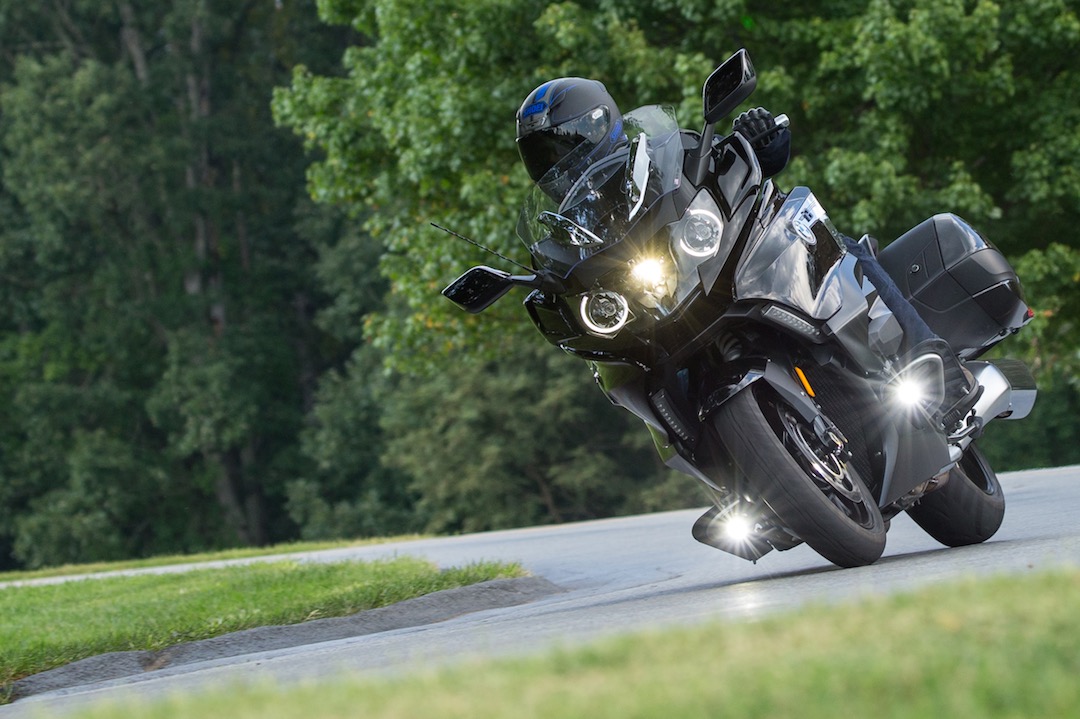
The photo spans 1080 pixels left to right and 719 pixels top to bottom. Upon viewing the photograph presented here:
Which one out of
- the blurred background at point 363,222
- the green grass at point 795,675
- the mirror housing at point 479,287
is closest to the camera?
the green grass at point 795,675

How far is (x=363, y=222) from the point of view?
39.4 meters

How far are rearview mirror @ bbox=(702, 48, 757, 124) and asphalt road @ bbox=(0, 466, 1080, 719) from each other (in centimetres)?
183

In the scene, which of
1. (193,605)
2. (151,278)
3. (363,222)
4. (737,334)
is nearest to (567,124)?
(737,334)

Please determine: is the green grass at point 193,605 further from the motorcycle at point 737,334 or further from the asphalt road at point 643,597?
the motorcycle at point 737,334

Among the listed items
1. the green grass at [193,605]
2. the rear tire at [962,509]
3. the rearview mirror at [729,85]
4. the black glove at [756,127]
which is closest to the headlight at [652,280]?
the rearview mirror at [729,85]

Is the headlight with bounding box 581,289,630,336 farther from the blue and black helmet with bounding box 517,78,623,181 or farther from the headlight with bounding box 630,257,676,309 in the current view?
the blue and black helmet with bounding box 517,78,623,181

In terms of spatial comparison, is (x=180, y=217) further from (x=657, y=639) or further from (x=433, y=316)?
(x=657, y=639)

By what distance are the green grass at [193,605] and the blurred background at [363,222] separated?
840cm

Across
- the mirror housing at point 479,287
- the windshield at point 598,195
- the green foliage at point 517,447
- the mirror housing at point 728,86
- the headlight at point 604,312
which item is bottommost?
the green foliage at point 517,447

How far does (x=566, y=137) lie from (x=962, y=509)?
8.00 ft

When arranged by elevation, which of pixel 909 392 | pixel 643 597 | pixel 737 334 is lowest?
pixel 643 597

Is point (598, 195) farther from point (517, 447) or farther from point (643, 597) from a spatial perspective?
point (517, 447)

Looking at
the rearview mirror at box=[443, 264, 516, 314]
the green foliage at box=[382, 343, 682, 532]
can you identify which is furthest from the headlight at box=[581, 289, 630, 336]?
the green foliage at box=[382, 343, 682, 532]

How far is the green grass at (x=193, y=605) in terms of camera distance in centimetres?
746
